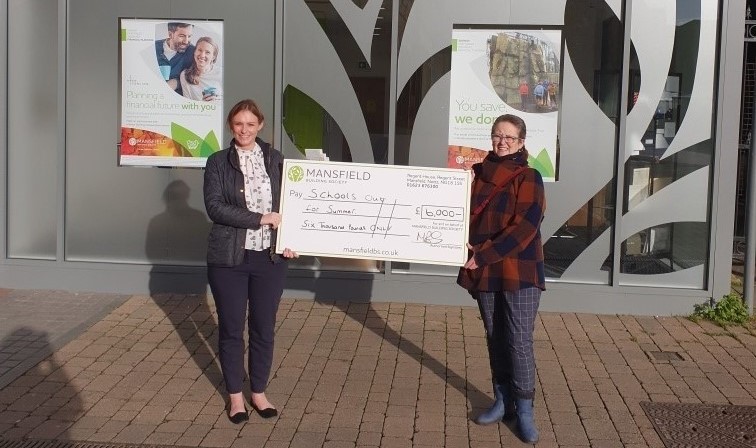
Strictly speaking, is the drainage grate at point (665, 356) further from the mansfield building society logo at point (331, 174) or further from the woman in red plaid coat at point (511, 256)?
the mansfield building society logo at point (331, 174)

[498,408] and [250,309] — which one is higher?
[250,309]

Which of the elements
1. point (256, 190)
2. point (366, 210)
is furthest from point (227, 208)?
point (366, 210)

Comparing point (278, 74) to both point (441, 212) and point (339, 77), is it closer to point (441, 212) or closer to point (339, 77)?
point (339, 77)

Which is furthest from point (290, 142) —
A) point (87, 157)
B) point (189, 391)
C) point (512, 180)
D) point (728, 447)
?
point (728, 447)

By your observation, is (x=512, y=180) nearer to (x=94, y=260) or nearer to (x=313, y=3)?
(x=313, y=3)

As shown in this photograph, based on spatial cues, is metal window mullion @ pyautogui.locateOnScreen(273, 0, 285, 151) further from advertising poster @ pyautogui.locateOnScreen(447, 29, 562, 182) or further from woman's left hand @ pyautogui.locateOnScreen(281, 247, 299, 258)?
woman's left hand @ pyautogui.locateOnScreen(281, 247, 299, 258)

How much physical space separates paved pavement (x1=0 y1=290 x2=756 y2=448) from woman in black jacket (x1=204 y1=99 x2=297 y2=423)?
31 centimetres

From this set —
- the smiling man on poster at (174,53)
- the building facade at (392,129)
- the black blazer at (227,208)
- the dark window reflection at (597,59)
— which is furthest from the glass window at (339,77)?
the black blazer at (227,208)

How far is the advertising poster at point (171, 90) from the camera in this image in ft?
28.7

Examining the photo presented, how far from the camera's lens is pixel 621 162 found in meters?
8.42

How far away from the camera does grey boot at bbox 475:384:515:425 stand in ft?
18.5

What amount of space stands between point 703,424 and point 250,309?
9.26 feet

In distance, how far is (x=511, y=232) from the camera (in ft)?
17.1

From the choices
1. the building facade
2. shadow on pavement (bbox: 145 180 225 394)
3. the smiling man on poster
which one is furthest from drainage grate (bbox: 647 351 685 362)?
the smiling man on poster
